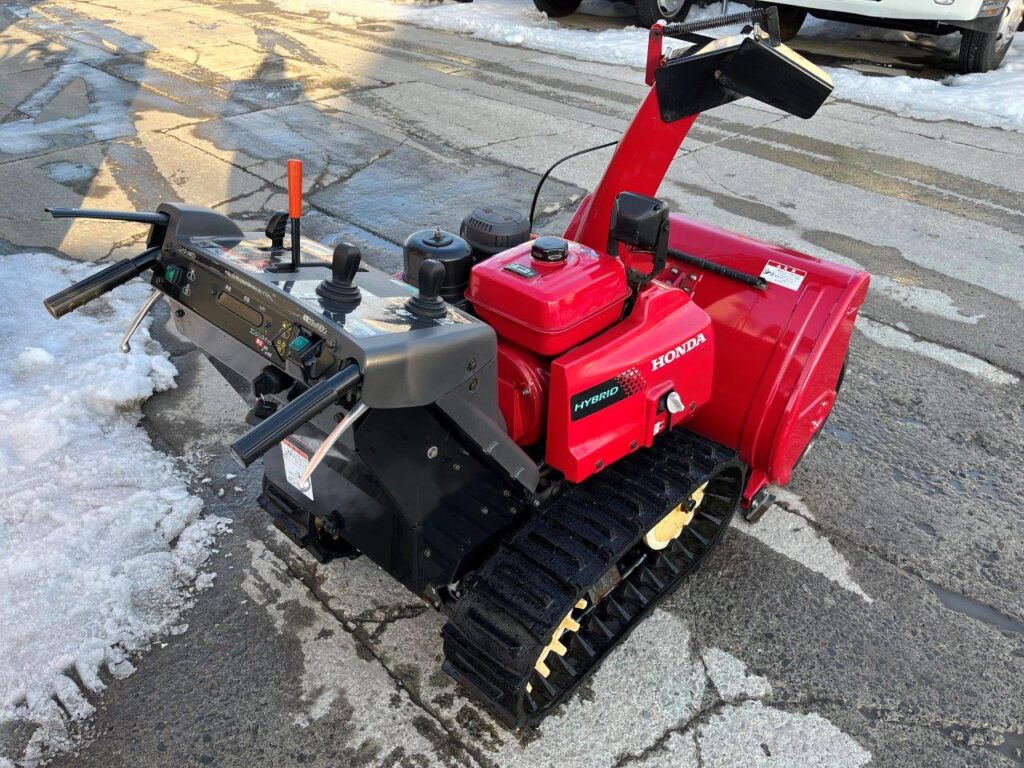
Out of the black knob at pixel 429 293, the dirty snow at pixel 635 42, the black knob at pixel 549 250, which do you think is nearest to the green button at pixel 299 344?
the black knob at pixel 429 293

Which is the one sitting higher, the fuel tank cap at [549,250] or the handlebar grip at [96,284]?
the fuel tank cap at [549,250]

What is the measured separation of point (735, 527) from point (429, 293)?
6.75 ft

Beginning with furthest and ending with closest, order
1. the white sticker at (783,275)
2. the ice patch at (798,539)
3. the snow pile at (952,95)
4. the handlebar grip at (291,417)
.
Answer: the snow pile at (952,95)
the ice patch at (798,539)
the white sticker at (783,275)
the handlebar grip at (291,417)

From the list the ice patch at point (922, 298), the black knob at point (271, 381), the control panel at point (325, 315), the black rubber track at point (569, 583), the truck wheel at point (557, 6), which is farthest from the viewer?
the truck wheel at point (557, 6)

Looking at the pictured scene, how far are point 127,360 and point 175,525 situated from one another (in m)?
1.29

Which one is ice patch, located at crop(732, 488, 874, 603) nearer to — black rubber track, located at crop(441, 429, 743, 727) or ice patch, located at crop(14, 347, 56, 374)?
black rubber track, located at crop(441, 429, 743, 727)

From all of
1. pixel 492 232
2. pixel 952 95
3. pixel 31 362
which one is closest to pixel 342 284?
pixel 492 232

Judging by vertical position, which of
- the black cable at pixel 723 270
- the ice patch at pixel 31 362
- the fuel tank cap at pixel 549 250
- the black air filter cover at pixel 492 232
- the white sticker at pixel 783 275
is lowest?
the ice patch at pixel 31 362

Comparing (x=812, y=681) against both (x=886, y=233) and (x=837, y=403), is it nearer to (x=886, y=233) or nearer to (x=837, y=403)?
(x=837, y=403)

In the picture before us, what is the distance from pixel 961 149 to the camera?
7.96 m

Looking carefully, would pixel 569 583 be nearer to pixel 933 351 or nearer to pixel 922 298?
pixel 933 351

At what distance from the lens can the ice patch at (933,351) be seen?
4.68 meters

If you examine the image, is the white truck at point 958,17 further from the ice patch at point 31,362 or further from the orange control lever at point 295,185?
the orange control lever at point 295,185

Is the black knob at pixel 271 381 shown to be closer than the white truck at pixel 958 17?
Yes
